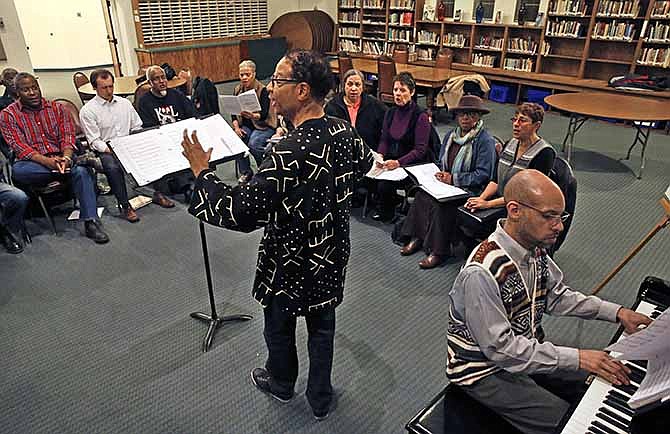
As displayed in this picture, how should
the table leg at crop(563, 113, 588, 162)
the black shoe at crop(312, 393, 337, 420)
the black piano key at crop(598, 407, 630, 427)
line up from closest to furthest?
the black piano key at crop(598, 407, 630, 427) → the black shoe at crop(312, 393, 337, 420) → the table leg at crop(563, 113, 588, 162)

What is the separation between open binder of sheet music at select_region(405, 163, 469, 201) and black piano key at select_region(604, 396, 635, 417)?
1.85 m

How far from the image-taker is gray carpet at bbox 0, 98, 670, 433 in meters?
2.18

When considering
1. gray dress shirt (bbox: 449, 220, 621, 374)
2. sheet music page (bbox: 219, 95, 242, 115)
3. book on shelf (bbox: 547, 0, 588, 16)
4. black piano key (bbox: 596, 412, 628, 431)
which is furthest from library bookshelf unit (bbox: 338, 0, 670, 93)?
black piano key (bbox: 596, 412, 628, 431)

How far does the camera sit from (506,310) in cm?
150

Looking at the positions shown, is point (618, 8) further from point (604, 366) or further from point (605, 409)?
point (605, 409)

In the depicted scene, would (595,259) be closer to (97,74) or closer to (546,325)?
(546,325)

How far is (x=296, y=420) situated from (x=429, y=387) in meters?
0.69

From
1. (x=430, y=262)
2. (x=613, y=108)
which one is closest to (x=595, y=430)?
(x=430, y=262)

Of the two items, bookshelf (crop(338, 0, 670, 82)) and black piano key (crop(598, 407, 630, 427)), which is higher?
bookshelf (crop(338, 0, 670, 82))

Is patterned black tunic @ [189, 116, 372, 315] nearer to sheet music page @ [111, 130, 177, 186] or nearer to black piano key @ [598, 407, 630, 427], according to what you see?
black piano key @ [598, 407, 630, 427]

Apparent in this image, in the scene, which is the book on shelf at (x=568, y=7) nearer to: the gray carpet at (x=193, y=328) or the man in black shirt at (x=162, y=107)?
the gray carpet at (x=193, y=328)

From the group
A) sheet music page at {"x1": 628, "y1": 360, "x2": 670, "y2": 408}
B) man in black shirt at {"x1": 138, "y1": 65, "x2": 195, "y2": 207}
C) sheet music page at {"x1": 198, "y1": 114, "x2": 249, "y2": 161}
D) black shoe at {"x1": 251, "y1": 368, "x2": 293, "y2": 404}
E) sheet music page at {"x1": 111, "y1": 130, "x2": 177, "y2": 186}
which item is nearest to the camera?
sheet music page at {"x1": 628, "y1": 360, "x2": 670, "y2": 408}

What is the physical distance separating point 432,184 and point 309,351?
1.69 metres

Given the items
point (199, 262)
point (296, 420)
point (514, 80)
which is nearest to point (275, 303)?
point (296, 420)
